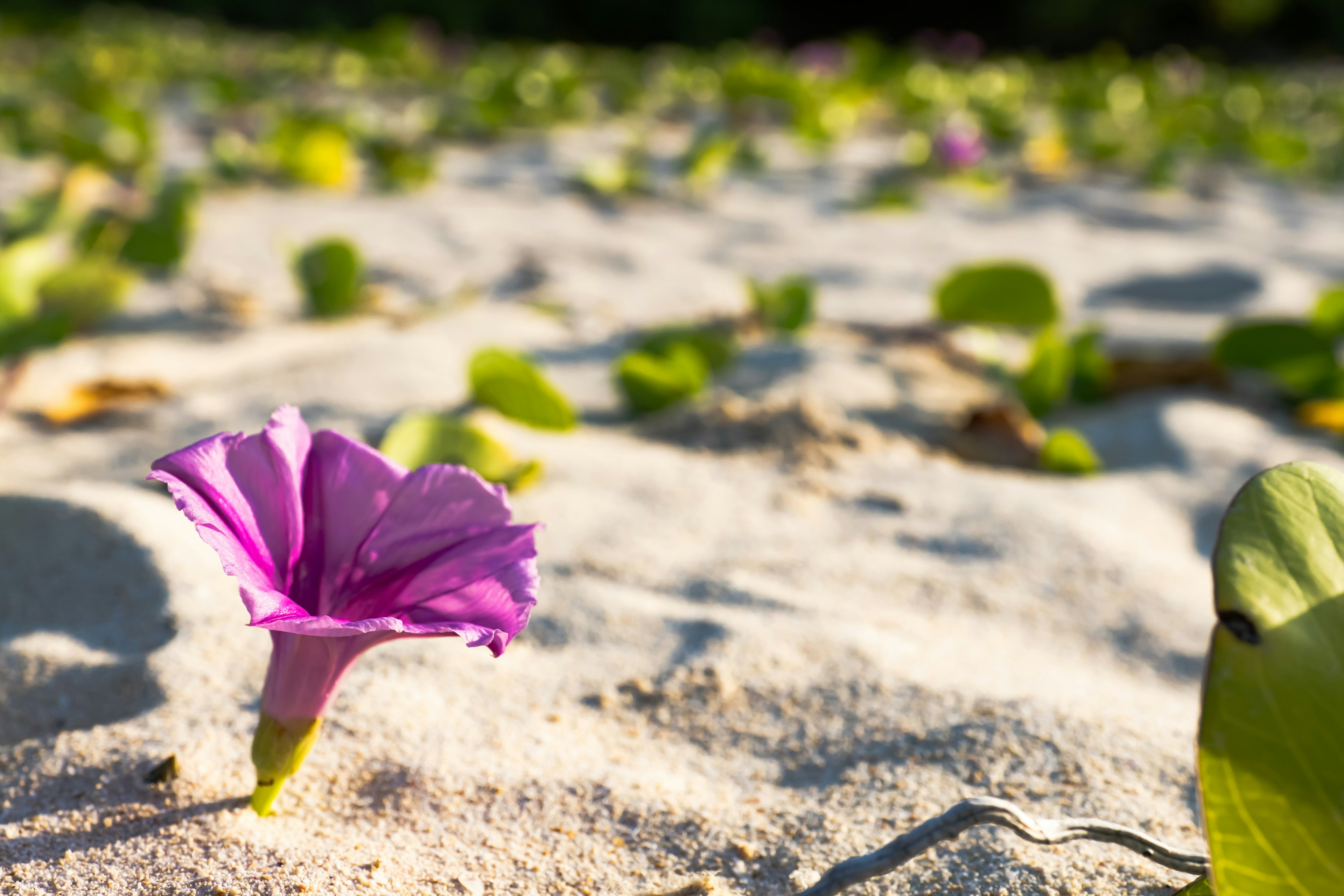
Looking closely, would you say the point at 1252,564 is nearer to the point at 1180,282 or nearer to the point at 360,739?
the point at 360,739

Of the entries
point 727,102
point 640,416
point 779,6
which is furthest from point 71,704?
point 779,6

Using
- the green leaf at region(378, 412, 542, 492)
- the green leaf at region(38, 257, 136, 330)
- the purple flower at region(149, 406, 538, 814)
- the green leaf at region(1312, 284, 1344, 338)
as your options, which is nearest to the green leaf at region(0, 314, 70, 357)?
the green leaf at region(38, 257, 136, 330)

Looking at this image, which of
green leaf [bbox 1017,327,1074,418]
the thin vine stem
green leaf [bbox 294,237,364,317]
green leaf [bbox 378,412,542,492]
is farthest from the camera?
green leaf [bbox 294,237,364,317]

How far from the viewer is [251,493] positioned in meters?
0.76

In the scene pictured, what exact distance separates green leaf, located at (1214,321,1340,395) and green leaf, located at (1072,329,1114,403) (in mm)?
225

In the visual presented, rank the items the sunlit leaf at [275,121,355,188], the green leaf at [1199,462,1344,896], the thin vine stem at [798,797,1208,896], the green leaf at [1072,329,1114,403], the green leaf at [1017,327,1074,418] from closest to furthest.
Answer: the green leaf at [1199,462,1344,896] → the thin vine stem at [798,797,1208,896] → the green leaf at [1017,327,1074,418] → the green leaf at [1072,329,1114,403] → the sunlit leaf at [275,121,355,188]

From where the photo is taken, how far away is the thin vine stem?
0.70 metres

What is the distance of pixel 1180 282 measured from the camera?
2.79 meters

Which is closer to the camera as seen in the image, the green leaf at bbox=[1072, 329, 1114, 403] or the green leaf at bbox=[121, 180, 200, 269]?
the green leaf at bbox=[1072, 329, 1114, 403]

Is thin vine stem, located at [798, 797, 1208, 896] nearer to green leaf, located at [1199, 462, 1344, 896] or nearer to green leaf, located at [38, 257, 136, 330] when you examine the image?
green leaf, located at [1199, 462, 1344, 896]

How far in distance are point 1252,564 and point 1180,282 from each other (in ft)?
7.89

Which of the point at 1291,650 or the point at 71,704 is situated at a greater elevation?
the point at 1291,650

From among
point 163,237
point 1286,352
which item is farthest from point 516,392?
point 1286,352

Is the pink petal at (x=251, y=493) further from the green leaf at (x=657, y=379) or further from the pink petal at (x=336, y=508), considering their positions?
the green leaf at (x=657, y=379)
